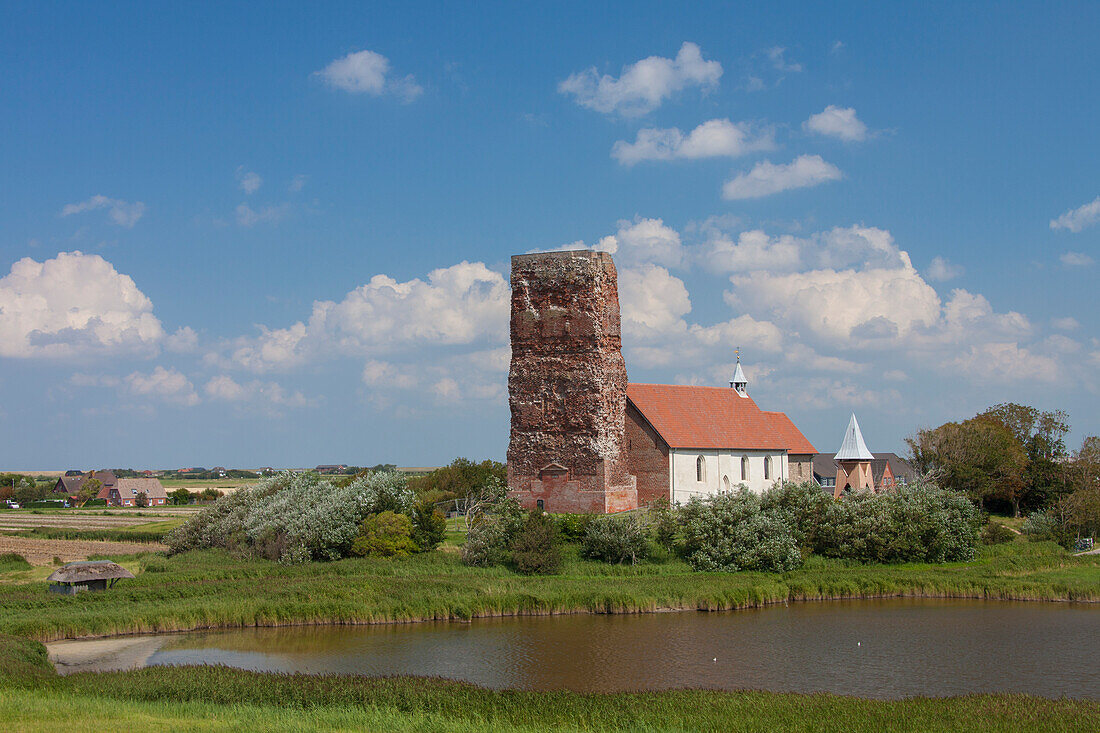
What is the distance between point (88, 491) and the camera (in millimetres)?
106688

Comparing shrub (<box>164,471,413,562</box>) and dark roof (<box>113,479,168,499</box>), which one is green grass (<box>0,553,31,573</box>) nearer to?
shrub (<box>164,471,413,562</box>)

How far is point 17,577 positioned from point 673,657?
27.3 meters

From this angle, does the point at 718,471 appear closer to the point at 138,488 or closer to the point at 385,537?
the point at 385,537

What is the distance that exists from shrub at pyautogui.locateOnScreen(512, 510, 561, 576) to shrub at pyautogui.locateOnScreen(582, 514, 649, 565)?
5.03 ft

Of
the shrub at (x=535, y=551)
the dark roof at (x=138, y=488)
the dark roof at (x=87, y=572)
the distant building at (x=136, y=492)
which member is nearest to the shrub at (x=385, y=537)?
the shrub at (x=535, y=551)

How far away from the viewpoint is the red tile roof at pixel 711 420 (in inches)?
1890

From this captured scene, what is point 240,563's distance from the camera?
36125 mm

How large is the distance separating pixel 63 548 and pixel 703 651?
38467mm

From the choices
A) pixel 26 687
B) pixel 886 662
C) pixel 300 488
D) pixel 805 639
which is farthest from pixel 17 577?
pixel 886 662

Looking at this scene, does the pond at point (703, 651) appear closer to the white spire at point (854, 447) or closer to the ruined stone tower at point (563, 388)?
the ruined stone tower at point (563, 388)

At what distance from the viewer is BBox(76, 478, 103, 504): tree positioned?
105 m

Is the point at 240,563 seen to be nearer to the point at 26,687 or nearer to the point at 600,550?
the point at 600,550

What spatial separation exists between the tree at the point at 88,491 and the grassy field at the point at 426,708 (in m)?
98.0

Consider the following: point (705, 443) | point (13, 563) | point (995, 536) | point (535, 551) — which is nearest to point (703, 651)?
point (535, 551)
